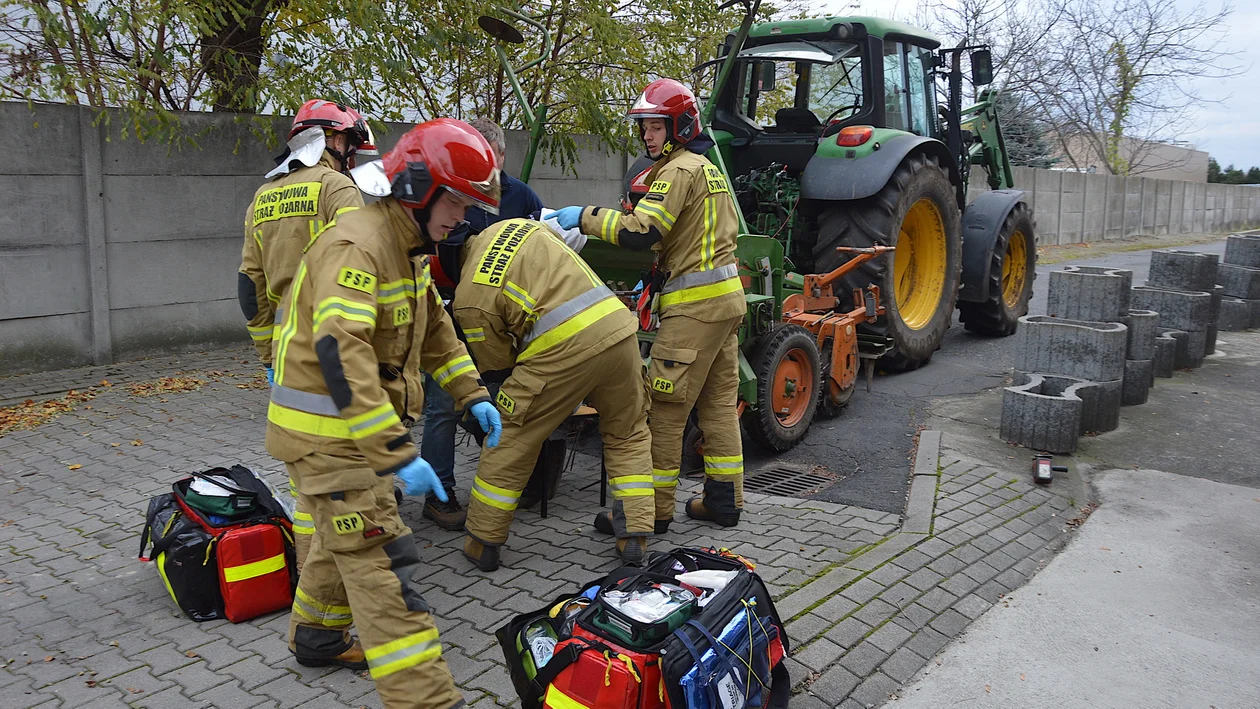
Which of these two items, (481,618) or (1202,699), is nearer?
(1202,699)

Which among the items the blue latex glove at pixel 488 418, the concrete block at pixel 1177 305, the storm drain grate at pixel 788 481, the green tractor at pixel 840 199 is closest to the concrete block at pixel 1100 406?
the green tractor at pixel 840 199

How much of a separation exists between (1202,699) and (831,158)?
15.3 feet

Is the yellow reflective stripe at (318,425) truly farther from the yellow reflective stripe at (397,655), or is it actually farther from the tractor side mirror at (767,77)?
the tractor side mirror at (767,77)

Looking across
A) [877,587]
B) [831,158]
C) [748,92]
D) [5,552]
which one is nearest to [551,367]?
[877,587]

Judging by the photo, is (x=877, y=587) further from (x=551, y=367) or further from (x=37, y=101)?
(x=37, y=101)

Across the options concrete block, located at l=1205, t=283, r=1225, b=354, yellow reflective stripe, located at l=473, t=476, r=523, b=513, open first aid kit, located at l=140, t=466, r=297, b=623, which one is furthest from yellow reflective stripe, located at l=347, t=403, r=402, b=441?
concrete block, located at l=1205, t=283, r=1225, b=354

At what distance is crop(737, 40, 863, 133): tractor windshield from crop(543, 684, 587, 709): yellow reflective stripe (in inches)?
221

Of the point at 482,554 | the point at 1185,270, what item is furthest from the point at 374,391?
the point at 1185,270

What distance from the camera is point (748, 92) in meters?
8.01

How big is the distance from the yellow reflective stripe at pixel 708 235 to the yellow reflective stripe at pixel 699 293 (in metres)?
0.10

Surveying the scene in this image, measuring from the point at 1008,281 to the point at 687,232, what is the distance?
616cm

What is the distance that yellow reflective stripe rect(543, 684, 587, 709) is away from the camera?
2719 millimetres

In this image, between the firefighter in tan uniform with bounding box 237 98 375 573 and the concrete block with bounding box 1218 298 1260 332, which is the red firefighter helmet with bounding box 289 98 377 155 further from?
the concrete block with bounding box 1218 298 1260 332

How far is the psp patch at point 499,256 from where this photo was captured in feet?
12.7
